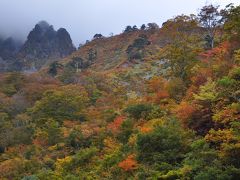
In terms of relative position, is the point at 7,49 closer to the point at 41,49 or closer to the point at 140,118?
the point at 41,49

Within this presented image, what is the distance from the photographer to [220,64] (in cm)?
2467

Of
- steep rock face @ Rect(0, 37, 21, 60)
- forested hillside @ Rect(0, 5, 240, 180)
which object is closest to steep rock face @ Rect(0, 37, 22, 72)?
steep rock face @ Rect(0, 37, 21, 60)

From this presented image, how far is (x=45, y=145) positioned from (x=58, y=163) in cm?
615

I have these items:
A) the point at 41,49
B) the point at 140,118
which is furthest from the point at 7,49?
the point at 140,118

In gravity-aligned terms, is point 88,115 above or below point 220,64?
below

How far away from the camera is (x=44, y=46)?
106 meters

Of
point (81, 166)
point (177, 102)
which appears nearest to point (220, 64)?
point (177, 102)

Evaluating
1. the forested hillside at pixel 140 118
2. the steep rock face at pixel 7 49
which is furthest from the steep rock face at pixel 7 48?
the forested hillside at pixel 140 118

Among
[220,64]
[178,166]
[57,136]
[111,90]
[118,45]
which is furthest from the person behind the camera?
[118,45]

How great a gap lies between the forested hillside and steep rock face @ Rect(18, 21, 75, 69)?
4739 centimetres

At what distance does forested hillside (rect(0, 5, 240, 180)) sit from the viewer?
1878cm

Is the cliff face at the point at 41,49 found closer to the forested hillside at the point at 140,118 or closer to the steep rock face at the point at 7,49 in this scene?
the steep rock face at the point at 7,49

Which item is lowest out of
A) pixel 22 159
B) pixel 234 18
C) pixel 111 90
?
pixel 22 159

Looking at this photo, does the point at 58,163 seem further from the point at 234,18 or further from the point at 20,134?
the point at 234,18
